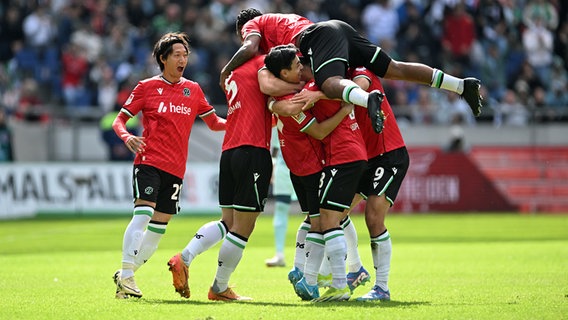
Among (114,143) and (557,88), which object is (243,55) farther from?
(557,88)

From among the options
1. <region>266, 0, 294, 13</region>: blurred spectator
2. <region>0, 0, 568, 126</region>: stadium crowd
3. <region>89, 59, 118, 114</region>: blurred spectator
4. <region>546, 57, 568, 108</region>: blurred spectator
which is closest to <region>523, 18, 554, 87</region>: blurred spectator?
<region>0, 0, 568, 126</region>: stadium crowd

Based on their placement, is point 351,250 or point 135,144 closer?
point 135,144

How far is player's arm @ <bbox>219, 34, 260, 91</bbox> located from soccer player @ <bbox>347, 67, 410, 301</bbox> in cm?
107

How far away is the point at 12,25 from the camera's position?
2891cm

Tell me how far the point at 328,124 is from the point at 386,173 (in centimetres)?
85

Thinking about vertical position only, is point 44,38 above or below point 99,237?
above

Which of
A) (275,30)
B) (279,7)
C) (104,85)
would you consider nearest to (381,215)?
(275,30)

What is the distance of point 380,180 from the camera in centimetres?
992

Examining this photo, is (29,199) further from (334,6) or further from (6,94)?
(334,6)

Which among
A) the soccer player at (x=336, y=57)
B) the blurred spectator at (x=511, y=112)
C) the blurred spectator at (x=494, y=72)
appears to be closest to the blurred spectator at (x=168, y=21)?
the blurred spectator at (x=494, y=72)

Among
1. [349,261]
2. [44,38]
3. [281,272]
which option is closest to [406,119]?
[44,38]

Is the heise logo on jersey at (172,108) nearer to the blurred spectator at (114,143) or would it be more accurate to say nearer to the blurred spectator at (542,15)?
the blurred spectator at (114,143)

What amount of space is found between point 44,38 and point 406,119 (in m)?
10.6

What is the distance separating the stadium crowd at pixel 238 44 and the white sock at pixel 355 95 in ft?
59.6
